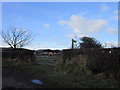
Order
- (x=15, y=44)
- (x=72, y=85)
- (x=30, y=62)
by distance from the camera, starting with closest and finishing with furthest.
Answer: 1. (x=72, y=85)
2. (x=30, y=62)
3. (x=15, y=44)

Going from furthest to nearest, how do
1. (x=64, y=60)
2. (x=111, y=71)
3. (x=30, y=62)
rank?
(x=30, y=62) < (x=64, y=60) < (x=111, y=71)

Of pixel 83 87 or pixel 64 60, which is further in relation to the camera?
pixel 64 60

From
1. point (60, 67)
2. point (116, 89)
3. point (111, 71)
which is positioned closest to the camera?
point (116, 89)

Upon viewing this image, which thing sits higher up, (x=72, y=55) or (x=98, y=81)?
(x=72, y=55)

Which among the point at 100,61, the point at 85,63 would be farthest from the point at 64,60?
the point at 100,61

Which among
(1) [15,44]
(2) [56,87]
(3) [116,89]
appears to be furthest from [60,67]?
(1) [15,44]

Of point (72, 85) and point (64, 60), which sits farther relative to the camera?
point (64, 60)

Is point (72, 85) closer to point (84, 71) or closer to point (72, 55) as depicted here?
point (84, 71)

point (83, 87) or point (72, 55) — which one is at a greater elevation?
point (72, 55)

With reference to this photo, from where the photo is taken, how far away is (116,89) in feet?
22.3

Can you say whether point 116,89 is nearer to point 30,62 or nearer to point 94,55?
point 94,55

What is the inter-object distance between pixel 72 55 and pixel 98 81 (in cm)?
503

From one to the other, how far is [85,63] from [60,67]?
229 centimetres

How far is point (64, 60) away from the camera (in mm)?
13477
